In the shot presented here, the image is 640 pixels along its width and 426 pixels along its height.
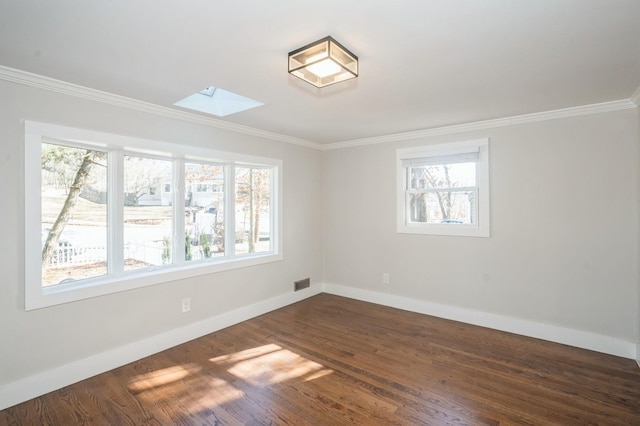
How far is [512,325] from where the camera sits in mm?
3602

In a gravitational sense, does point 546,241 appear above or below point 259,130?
below

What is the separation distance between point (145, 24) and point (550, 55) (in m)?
2.48

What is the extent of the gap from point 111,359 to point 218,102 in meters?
2.65

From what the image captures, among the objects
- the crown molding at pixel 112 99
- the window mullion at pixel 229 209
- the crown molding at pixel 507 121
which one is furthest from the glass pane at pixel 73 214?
the crown molding at pixel 507 121

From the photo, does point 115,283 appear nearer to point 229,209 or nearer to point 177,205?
point 177,205

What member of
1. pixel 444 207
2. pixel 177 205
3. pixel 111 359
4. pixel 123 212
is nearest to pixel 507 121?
pixel 444 207

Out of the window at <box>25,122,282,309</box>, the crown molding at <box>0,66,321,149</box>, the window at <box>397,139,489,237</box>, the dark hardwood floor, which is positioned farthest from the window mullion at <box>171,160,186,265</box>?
the window at <box>397,139,489,237</box>

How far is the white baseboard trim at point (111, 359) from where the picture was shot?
7.64 ft

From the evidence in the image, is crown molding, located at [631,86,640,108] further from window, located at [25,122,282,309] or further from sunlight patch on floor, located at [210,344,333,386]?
window, located at [25,122,282,309]

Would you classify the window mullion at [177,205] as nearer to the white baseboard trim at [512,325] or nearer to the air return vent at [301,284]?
the air return vent at [301,284]

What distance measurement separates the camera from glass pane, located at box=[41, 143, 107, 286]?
8.54 ft

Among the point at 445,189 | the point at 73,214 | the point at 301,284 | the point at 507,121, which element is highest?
the point at 507,121

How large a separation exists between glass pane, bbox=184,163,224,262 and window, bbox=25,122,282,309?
1 cm

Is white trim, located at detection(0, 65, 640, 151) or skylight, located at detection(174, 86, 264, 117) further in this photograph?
skylight, located at detection(174, 86, 264, 117)
